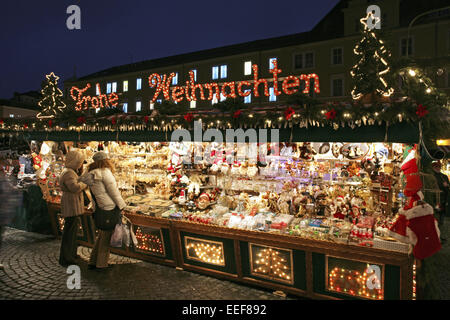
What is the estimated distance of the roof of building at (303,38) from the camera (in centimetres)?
2095

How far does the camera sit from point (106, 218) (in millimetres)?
4773

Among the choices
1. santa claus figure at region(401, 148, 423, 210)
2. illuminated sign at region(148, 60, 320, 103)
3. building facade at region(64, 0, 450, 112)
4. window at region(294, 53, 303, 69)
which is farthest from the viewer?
window at region(294, 53, 303, 69)

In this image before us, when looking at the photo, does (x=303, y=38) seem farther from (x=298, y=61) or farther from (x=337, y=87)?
(x=337, y=87)

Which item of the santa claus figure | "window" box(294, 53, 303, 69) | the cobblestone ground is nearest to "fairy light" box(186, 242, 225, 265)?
the cobblestone ground


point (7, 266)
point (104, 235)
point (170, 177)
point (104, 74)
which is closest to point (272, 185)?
point (170, 177)

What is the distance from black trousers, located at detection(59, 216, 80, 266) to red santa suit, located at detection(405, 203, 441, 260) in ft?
18.0

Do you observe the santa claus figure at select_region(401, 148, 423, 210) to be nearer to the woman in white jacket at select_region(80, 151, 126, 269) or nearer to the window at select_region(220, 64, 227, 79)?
the woman in white jacket at select_region(80, 151, 126, 269)

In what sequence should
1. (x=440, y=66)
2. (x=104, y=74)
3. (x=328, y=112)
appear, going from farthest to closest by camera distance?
1. (x=104, y=74)
2. (x=440, y=66)
3. (x=328, y=112)

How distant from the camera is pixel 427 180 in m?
3.55

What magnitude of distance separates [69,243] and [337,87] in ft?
71.6

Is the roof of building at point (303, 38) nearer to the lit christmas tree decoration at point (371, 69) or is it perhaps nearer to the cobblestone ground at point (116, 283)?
the lit christmas tree decoration at point (371, 69)

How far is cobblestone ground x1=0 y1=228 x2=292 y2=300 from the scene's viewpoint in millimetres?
4141
